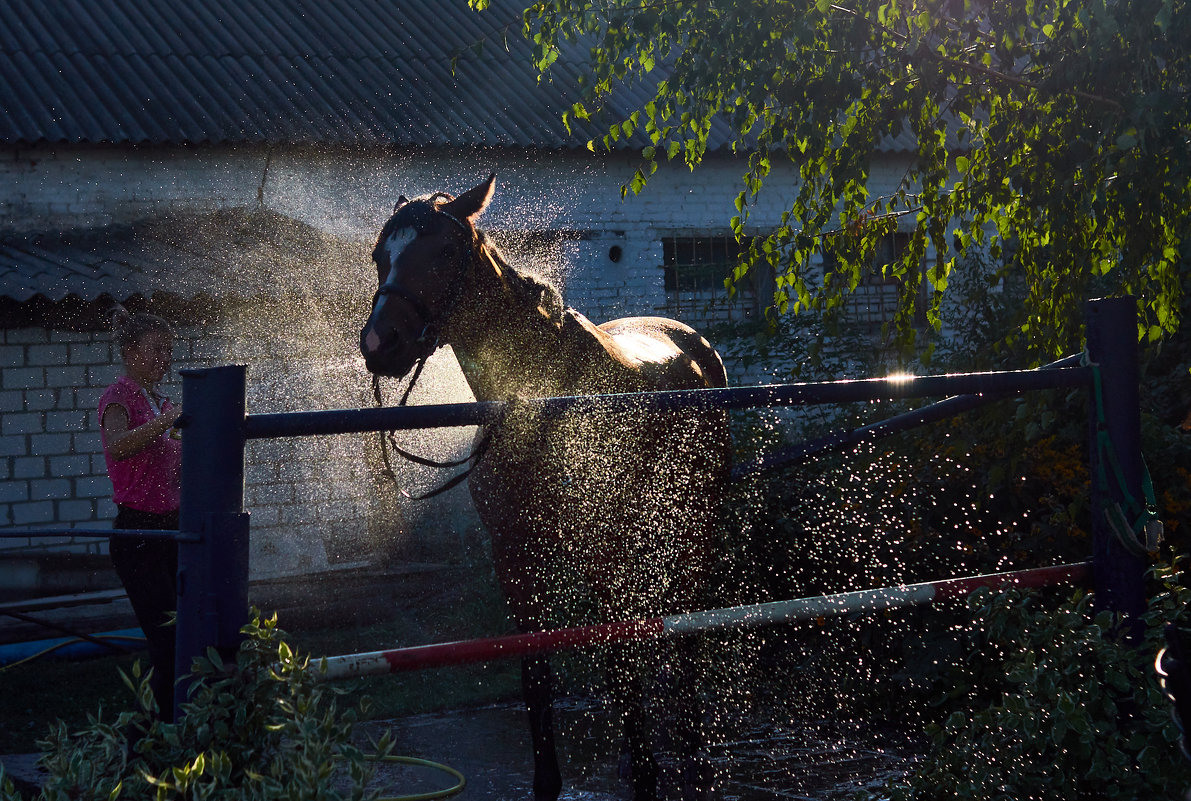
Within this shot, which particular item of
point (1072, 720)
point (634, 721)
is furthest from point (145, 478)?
point (1072, 720)

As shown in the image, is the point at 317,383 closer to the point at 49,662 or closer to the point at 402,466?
the point at 402,466

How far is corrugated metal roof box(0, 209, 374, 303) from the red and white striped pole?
9092 millimetres

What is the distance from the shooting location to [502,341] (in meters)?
3.78

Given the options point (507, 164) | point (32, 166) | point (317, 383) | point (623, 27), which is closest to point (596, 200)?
point (507, 164)

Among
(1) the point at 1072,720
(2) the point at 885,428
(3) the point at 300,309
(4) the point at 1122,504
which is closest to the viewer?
(1) the point at 1072,720

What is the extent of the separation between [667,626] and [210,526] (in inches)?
35.7

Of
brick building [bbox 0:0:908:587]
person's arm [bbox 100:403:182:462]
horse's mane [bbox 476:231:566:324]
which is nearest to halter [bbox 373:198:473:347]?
horse's mane [bbox 476:231:566:324]

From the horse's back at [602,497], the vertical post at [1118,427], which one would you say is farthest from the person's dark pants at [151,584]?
the vertical post at [1118,427]

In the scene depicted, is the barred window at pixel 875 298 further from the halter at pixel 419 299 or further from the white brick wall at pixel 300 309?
the halter at pixel 419 299

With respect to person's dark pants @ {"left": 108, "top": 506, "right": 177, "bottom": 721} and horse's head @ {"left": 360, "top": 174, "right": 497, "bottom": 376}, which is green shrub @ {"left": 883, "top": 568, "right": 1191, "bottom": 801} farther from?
person's dark pants @ {"left": 108, "top": 506, "right": 177, "bottom": 721}

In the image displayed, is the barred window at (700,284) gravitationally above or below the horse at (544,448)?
above

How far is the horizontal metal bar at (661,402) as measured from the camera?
6.51ft

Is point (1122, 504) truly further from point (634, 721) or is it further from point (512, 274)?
point (634, 721)

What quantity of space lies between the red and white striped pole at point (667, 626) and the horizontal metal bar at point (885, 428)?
44cm
